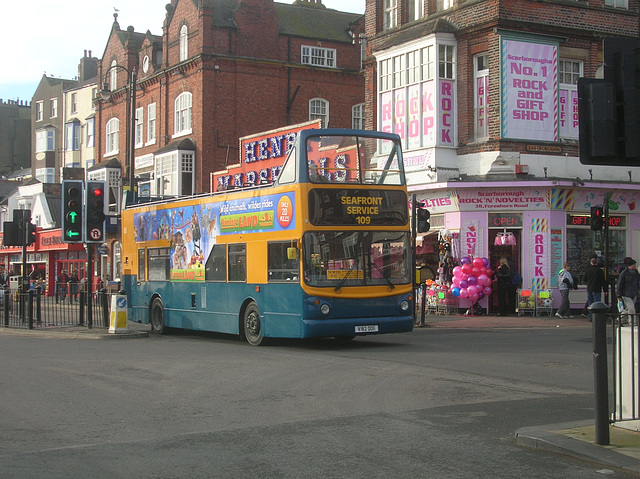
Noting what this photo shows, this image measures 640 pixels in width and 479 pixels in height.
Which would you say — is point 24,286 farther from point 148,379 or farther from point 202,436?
point 202,436

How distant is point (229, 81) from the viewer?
4097cm

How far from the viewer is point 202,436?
8.18 m

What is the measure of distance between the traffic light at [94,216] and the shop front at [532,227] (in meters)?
11.3

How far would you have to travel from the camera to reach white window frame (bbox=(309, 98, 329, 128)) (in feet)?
143

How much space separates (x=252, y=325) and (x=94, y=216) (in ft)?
19.2

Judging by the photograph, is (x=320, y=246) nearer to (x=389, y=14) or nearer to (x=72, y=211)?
(x=72, y=211)

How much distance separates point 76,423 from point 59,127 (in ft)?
202

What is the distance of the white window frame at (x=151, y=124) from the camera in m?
45.1

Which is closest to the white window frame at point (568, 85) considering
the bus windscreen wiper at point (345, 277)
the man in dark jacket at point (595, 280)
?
the man in dark jacket at point (595, 280)

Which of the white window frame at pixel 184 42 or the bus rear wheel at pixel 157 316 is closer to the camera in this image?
the bus rear wheel at pixel 157 316

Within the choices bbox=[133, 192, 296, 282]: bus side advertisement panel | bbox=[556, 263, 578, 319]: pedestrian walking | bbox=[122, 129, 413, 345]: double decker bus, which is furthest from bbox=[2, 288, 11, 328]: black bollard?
bbox=[556, 263, 578, 319]: pedestrian walking

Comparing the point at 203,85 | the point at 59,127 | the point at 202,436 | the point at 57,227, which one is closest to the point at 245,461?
the point at 202,436

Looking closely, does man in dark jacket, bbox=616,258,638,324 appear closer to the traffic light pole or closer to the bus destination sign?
the bus destination sign

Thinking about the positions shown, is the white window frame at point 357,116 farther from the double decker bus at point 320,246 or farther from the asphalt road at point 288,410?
the asphalt road at point 288,410
